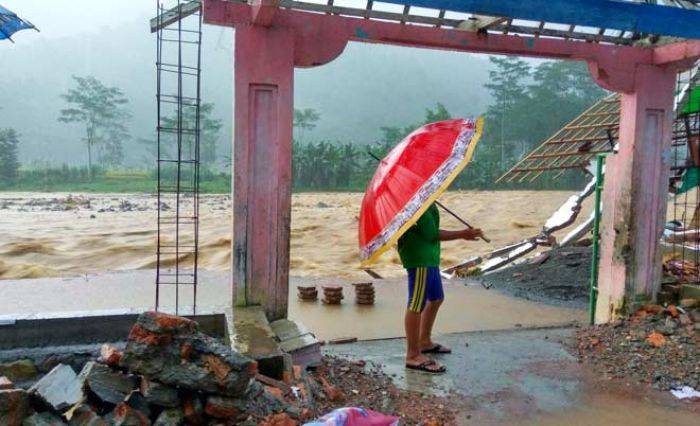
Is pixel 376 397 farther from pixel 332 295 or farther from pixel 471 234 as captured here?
pixel 332 295

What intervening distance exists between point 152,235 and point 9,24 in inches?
368

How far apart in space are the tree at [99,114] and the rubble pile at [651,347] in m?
46.8

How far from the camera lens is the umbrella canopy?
378cm

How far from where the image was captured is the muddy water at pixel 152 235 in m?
11.4

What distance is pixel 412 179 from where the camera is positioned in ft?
13.0

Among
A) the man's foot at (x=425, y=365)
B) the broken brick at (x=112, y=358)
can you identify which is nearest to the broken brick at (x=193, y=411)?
the broken brick at (x=112, y=358)

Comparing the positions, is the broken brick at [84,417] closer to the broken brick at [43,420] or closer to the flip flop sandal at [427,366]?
the broken brick at [43,420]

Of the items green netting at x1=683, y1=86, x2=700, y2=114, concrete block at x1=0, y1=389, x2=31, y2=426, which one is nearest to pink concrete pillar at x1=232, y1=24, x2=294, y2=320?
concrete block at x1=0, y1=389, x2=31, y2=426

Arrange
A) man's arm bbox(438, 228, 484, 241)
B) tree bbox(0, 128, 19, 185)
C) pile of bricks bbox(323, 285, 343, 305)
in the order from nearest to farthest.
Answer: man's arm bbox(438, 228, 484, 241), pile of bricks bbox(323, 285, 343, 305), tree bbox(0, 128, 19, 185)

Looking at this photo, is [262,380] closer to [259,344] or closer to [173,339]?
[259,344]

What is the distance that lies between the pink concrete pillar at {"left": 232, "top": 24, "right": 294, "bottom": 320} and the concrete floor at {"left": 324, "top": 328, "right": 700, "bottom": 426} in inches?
39.2

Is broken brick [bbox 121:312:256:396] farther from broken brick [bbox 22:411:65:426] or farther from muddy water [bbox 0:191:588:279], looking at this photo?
muddy water [bbox 0:191:588:279]

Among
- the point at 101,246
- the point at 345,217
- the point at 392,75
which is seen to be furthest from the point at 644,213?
the point at 392,75

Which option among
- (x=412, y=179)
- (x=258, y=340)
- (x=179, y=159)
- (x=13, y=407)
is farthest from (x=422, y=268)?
(x=13, y=407)
